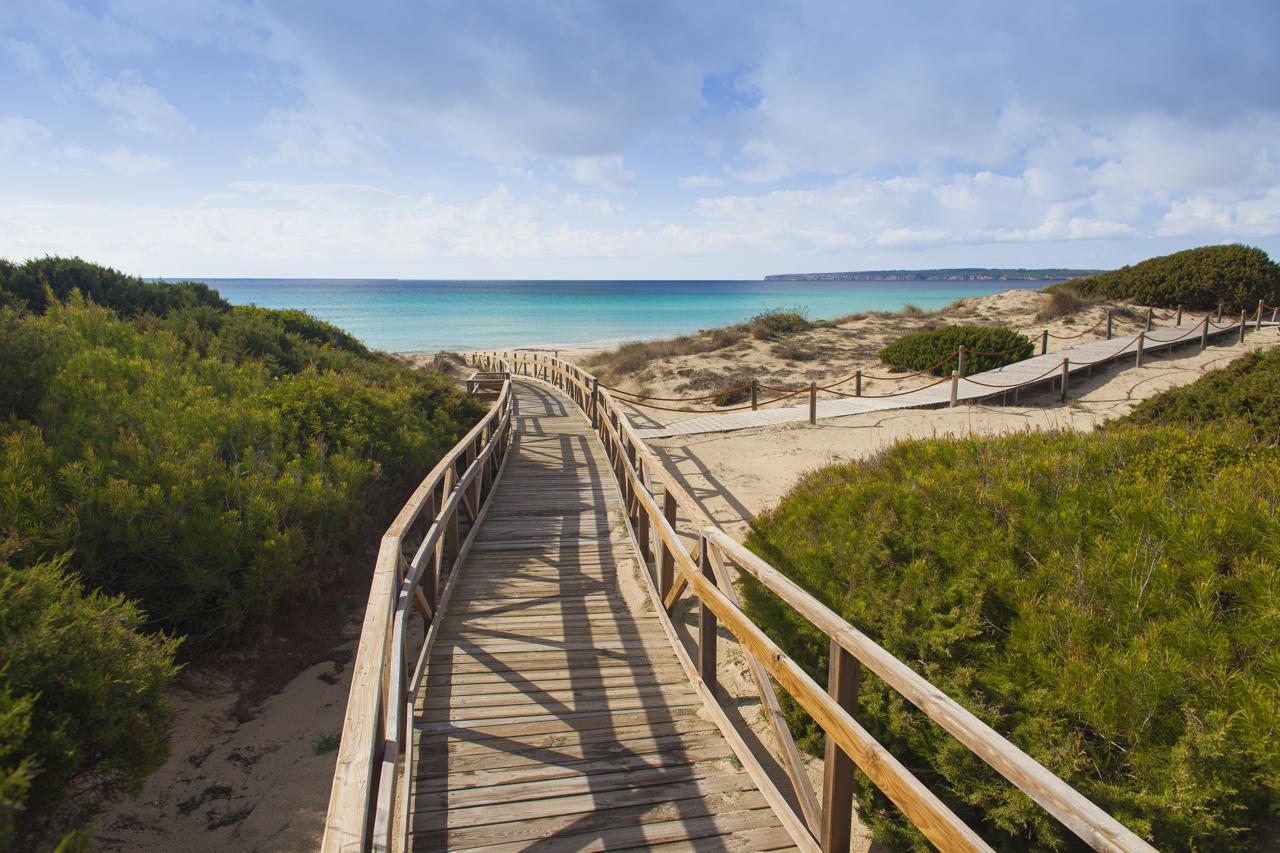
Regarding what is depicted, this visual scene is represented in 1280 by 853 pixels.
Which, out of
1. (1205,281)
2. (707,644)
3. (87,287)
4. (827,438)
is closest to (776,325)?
(827,438)

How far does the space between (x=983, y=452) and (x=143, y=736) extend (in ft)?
18.3

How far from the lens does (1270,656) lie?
259 centimetres

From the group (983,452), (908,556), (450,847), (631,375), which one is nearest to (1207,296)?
(631,375)

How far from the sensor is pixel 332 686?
4.50 meters

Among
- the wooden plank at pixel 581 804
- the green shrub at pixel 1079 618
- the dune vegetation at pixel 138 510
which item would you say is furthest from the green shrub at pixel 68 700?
the green shrub at pixel 1079 618

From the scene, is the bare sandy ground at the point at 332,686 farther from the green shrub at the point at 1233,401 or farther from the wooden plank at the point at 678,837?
the green shrub at the point at 1233,401

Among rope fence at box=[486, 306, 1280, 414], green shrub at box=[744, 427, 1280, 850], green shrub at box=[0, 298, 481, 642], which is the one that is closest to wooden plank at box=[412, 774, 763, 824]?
green shrub at box=[744, 427, 1280, 850]

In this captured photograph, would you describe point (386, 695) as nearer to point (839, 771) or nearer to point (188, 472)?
point (839, 771)

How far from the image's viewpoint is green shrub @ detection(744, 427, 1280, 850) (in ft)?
8.00

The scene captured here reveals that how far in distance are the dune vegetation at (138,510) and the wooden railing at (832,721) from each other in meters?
2.47

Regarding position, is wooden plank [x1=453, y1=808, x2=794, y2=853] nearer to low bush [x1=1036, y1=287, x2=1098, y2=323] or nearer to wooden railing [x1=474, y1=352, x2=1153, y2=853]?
Answer: wooden railing [x1=474, y1=352, x2=1153, y2=853]

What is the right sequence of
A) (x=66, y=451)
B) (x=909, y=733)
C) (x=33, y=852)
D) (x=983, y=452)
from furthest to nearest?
(x=983, y=452)
(x=66, y=451)
(x=909, y=733)
(x=33, y=852)

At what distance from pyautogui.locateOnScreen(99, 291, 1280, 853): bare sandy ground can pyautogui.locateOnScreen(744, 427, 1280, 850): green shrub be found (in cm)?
65

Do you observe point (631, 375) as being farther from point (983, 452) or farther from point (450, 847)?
point (450, 847)
